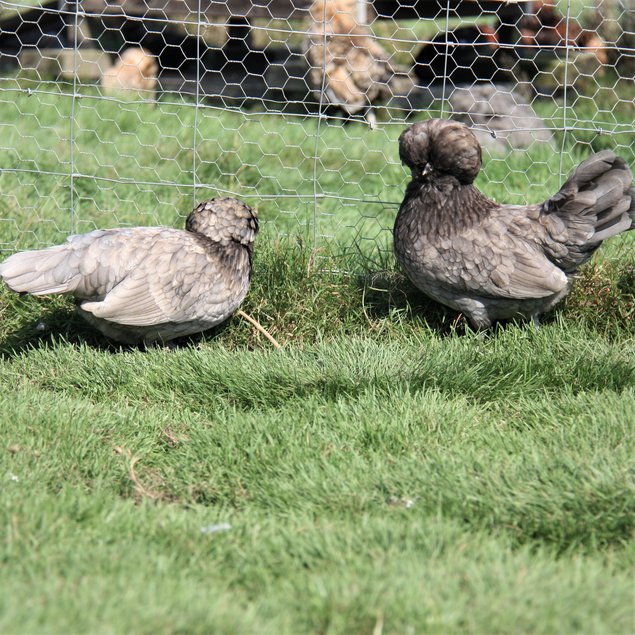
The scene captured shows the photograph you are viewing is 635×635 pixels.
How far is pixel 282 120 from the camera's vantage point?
7.78m

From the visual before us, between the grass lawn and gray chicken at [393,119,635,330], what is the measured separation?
231 mm

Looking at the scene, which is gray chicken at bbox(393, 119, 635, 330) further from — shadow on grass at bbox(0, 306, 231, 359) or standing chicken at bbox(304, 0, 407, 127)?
standing chicken at bbox(304, 0, 407, 127)

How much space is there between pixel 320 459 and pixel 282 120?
5.12 metres

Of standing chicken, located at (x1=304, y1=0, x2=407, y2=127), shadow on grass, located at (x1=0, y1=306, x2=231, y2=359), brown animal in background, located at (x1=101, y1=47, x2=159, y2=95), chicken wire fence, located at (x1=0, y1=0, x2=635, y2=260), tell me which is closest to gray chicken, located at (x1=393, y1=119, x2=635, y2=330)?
chicken wire fence, located at (x1=0, y1=0, x2=635, y2=260)

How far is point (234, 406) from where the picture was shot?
372 cm

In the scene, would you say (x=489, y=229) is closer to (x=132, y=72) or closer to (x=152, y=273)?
(x=152, y=273)

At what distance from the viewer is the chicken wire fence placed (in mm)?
5293

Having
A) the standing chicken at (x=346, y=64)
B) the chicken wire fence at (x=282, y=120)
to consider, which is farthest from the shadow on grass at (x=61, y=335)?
the standing chicken at (x=346, y=64)

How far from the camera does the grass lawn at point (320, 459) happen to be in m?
2.40

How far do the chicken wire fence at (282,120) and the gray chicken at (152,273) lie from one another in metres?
0.49

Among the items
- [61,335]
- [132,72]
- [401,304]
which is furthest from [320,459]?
[132,72]

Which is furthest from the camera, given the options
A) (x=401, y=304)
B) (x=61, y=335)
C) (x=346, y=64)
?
(x=346, y=64)

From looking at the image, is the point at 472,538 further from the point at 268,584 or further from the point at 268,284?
the point at 268,284

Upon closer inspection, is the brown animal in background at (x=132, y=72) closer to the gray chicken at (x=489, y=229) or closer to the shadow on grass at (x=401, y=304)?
the shadow on grass at (x=401, y=304)
